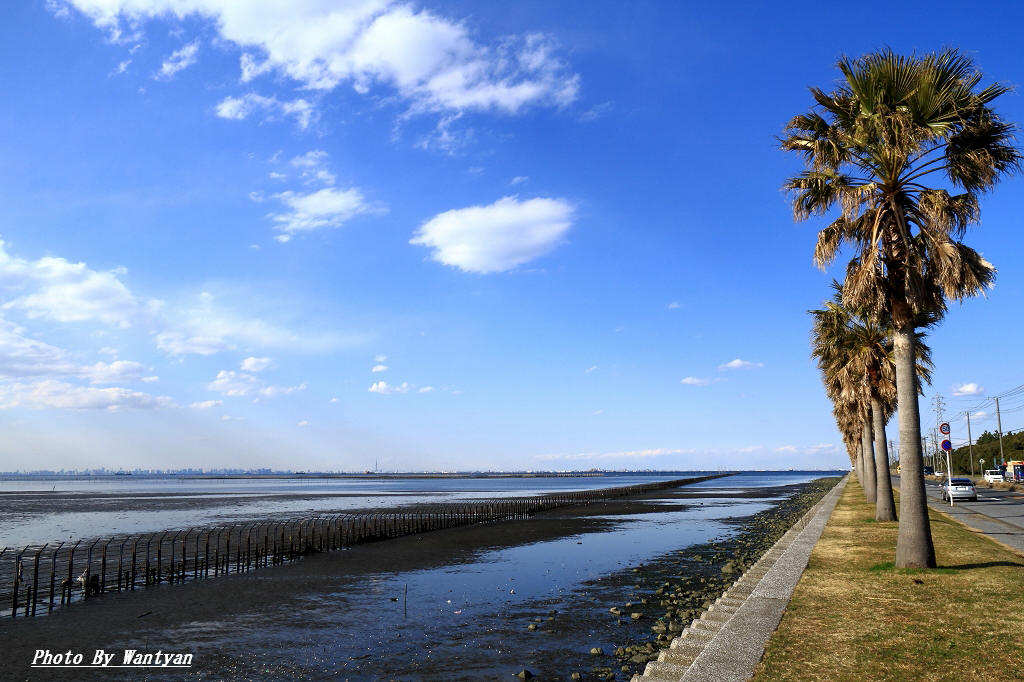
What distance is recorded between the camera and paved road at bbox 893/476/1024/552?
2528cm

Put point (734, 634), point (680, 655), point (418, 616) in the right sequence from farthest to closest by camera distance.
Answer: point (418, 616)
point (734, 634)
point (680, 655)

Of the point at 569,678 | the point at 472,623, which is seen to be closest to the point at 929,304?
the point at 569,678

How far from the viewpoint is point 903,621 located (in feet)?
40.0

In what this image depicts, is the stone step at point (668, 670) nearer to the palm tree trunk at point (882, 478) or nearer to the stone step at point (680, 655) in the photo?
the stone step at point (680, 655)

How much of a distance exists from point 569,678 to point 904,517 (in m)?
11.0

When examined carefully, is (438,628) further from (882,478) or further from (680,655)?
(882,478)

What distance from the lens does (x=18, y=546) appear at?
41094mm

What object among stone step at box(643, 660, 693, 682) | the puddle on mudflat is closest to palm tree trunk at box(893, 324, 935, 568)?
the puddle on mudflat

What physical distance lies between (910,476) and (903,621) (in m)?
7.09

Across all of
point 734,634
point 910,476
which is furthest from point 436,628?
point 910,476

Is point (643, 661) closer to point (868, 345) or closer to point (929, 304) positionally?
point (929, 304)

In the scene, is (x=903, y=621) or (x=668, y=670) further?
(x=903, y=621)

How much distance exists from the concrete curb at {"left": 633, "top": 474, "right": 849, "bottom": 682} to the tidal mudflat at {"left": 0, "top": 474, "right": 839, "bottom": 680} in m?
1.61

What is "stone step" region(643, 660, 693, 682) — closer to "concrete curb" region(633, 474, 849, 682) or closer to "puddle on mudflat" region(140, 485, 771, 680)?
"concrete curb" region(633, 474, 849, 682)
